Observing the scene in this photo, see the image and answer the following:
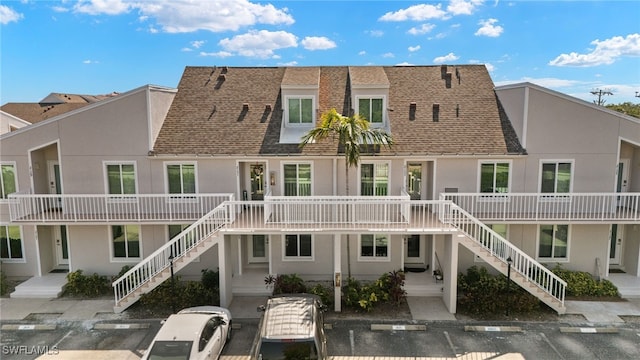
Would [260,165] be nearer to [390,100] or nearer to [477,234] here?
[390,100]

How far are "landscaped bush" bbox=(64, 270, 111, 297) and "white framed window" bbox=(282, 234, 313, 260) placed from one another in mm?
7322

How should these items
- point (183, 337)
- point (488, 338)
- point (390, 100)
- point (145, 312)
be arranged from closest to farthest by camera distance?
point (183, 337) < point (488, 338) < point (145, 312) < point (390, 100)

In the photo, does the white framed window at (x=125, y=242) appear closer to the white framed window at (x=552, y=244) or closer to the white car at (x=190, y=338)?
the white car at (x=190, y=338)

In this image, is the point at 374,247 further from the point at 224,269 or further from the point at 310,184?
the point at 224,269

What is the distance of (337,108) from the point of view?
17.1m

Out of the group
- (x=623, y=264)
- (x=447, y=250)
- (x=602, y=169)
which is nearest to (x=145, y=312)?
(x=447, y=250)

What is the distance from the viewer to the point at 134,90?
1523cm

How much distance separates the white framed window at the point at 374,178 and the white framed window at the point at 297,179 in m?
2.18

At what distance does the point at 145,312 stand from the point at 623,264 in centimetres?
1969

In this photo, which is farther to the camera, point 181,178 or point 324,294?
point 181,178

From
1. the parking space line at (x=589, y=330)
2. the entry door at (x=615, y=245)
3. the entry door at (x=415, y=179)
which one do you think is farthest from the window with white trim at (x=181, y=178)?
the entry door at (x=615, y=245)

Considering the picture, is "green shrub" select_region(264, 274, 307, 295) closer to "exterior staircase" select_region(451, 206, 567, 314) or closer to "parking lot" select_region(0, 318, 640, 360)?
"parking lot" select_region(0, 318, 640, 360)

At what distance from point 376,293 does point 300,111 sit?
8.17 metres

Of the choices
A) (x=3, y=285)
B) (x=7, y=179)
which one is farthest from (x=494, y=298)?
(x=7, y=179)
